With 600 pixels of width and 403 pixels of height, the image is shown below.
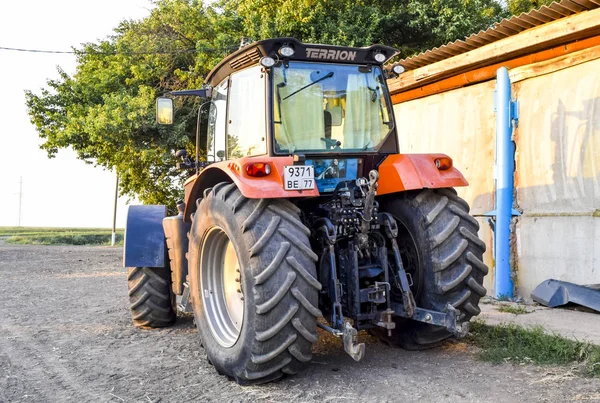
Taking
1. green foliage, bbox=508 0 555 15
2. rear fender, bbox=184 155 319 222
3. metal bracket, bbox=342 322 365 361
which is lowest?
metal bracket, bbox=342 322 365 361

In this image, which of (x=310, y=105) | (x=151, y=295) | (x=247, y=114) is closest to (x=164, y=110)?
(x=247, y=114)

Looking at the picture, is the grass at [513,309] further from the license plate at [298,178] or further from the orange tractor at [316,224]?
the license plate at [298,178]

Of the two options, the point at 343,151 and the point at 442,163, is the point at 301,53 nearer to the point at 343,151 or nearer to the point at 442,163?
the point at 343,151

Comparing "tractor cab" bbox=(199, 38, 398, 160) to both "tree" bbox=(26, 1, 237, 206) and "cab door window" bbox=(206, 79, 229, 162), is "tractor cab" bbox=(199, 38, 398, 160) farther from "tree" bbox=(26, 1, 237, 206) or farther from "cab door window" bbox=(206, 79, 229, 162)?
"tree" bbox=(26, 1, 237, 206)

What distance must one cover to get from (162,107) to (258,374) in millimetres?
2752

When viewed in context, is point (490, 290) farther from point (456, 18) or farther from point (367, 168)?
point (456, 18)

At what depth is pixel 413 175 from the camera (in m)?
4.93

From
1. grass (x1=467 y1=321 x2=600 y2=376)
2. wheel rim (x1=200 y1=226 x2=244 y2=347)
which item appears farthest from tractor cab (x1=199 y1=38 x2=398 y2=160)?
grass (x1=467 y1=321 x2=600 y2=376)

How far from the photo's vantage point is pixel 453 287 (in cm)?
482

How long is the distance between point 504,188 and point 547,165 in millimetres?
618

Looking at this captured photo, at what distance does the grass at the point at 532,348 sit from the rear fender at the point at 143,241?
340 cm

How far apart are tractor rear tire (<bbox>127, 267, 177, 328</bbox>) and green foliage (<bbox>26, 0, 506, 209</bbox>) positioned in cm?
942

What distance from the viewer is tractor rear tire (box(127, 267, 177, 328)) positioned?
668cm

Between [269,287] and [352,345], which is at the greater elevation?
[269,287]
